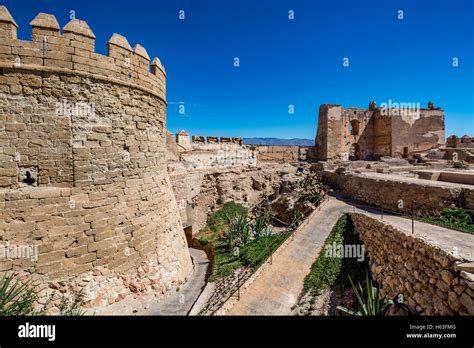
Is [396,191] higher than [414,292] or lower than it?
higher

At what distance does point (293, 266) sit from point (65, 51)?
8.99m

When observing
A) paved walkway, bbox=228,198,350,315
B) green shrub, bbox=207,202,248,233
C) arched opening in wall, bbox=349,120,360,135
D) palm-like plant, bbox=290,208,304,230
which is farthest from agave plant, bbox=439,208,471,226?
arched opening in wall, bbox=349,120,360,135

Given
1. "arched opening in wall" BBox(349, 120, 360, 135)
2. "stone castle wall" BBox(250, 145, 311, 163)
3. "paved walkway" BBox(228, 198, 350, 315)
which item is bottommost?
"paved walkway" BBox(228, 198, 350, 315)

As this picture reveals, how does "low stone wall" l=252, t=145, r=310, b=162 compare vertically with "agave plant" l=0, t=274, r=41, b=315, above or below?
above

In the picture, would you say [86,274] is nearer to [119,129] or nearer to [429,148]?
[119,129]

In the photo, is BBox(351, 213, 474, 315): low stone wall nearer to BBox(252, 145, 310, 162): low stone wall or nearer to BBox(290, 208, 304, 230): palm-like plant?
BBox(290, 208, 304, 230): palm-like plant

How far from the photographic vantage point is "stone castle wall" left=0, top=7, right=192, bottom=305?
4.80m

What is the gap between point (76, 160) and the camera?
5289 mm

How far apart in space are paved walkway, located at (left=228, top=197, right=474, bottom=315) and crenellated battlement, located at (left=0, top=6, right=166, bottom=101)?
22.3 feet

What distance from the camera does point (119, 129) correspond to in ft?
19.3

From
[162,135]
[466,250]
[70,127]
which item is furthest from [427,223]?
[70,127]

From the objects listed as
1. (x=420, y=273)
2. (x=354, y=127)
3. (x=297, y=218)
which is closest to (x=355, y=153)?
(x=354, y=127)

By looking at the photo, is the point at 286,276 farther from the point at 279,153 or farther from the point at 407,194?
the point at 279,153

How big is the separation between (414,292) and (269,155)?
883 inches
